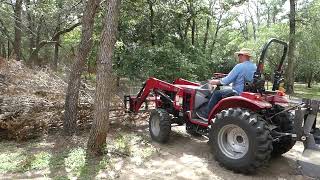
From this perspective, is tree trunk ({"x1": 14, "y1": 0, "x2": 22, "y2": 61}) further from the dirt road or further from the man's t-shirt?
the man's t-shirt

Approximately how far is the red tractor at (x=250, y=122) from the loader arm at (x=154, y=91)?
0.06m

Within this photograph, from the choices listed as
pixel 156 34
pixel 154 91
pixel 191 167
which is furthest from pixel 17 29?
pixel 191 167

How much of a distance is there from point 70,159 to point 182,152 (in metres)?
2.08

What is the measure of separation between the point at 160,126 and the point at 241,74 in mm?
2042

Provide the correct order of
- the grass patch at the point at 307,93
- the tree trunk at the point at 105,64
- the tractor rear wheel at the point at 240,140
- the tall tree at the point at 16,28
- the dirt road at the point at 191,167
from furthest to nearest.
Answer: the tall tree at the point at 16,28, the grass patch at the point at 307,93, the tree trunk at the point at 105,64, the dirt road at the point at 191,167, the tractor rear wheel at the point at 240,140

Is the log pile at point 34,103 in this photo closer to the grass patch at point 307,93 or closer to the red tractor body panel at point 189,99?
the red tractor body panel at point 189,99

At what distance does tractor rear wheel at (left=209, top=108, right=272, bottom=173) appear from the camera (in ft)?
17.8

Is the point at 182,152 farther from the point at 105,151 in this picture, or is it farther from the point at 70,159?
the point at 70,159

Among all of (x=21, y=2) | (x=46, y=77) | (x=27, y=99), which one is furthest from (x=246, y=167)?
(x=21, y=2)

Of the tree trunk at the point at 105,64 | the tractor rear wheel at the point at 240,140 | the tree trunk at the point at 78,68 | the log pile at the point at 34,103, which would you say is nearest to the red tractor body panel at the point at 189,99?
the tractor rear wheel at the point at 240,140

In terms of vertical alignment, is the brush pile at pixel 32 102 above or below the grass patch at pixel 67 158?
above

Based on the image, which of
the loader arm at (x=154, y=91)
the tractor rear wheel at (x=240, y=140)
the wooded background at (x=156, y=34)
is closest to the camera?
the tractor rear wheel at (x=240, y=140)

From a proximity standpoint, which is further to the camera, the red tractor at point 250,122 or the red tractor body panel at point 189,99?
the red tractor body panel at point 189,99

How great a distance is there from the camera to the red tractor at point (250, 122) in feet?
17.9
